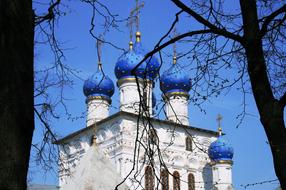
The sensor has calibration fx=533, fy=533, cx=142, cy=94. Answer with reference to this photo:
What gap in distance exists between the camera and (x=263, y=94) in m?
3.49

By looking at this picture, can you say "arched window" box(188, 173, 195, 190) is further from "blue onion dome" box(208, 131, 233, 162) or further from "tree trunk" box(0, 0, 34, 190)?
"tree trunk" box(0, 0, 34, 190)

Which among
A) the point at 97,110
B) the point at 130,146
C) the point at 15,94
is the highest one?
the point at 97,110

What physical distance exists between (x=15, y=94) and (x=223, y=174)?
21336 millimetres

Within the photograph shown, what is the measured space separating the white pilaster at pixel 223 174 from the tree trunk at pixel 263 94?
65.1 ft

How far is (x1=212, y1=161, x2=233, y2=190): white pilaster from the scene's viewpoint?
22938 millimetres

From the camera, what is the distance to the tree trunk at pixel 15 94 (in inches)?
94.3

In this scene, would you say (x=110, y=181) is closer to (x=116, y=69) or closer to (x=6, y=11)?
(x=6, y=11)

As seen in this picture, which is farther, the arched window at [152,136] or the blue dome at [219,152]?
the blue dome at [219,152]

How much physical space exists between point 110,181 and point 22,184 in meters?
7.19

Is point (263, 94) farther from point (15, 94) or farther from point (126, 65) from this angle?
point (126, 65)

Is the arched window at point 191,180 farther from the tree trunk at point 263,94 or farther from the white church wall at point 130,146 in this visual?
the tree trunk at point 263,94

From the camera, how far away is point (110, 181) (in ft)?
31.2

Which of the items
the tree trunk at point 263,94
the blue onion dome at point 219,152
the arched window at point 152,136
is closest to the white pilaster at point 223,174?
the blue onion dome at point 219,152

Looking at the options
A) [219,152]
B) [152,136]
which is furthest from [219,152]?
[152,136]
